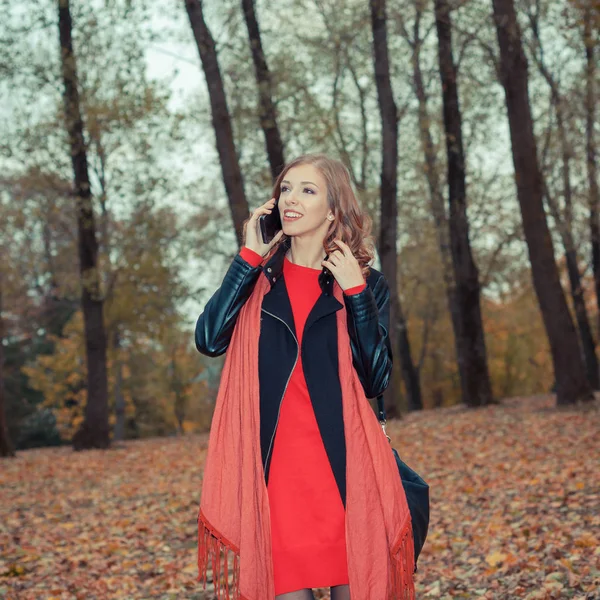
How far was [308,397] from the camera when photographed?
9.56ft

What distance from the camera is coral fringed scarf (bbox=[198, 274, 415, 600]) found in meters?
2.75

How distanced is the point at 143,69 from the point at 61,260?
45.5ft

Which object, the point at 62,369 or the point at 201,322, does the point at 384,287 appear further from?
the point at 62,369

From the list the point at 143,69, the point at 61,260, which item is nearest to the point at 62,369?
the point at 61,260

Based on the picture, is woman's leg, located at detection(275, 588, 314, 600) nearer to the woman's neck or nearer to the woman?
the woman

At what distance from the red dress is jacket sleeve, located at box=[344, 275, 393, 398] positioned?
56 millimetres

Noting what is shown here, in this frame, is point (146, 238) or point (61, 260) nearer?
point (146, 238)

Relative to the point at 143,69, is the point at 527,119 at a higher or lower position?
lower

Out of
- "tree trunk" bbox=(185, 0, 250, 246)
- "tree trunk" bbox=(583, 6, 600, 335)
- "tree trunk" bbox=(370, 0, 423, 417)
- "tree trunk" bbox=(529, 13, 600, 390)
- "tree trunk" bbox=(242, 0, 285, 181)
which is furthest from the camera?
"tree trunk" bbox=(529, 13, 600, 390)

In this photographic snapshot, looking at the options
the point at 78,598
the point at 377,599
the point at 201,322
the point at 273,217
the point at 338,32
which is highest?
the point at 338,32

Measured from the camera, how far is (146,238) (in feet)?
69.8

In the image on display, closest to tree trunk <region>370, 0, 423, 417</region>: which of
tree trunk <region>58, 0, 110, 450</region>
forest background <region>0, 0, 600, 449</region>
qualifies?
forest background <region>0, 0, 600, 449</region>

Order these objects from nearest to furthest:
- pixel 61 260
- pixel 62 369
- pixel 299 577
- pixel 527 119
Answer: pixel 299 577 < pixel 527 119 < pixel 61 260 < pixel 62 369

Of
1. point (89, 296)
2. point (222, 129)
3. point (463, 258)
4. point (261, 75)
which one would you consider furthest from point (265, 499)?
point (463, 258)
